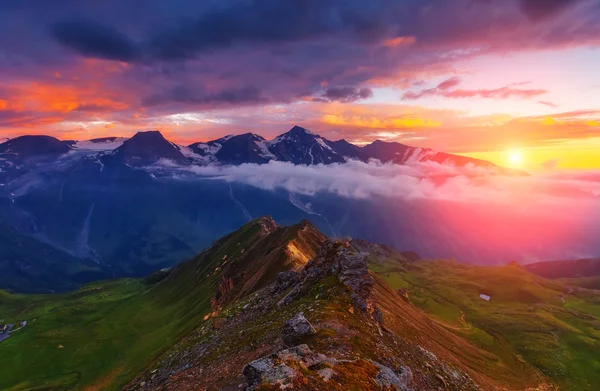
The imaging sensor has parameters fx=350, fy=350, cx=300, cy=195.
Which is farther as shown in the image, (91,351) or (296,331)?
(91,351)

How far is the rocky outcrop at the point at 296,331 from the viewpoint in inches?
1393

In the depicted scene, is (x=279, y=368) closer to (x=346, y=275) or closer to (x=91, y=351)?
(x=346, y=275)

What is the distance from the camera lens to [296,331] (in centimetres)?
3588

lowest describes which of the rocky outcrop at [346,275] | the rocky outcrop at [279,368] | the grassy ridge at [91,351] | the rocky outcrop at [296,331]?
the grassy ridge at [91,351]

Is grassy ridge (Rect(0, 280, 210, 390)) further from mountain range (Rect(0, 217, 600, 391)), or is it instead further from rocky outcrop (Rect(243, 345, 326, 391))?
rocky outcrop (Rect(243, 345, 326, 391))

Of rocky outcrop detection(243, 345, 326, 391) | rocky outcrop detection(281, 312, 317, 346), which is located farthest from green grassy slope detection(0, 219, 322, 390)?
rocky outcrop detection(243, 345, 326, 391)

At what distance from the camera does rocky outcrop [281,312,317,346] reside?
3538 centimetres

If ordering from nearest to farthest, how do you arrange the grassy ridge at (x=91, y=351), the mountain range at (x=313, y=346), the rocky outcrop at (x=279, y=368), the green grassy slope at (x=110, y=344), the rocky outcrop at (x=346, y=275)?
the rocky outcrop at (x=279, y=368)
the mountain range at (x=313, y=346)
the rocky outcrop at (x=346, y=275)
the green grassy slope at (x=110, y=344)
the grassy ridge at (x=91, y=351)

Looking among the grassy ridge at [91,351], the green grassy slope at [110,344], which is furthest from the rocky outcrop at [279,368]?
the grassy ridge at [91,351]

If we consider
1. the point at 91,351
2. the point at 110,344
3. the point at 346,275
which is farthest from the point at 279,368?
the point at 110,344

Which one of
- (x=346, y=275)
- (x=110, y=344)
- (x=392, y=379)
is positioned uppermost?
(x=392, y=379)

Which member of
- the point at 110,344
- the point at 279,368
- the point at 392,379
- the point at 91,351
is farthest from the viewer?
the point at 110,344

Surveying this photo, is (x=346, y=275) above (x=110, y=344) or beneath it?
above

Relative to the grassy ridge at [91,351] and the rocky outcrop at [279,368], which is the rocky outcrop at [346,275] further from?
the grassy ridge at [91,351]
